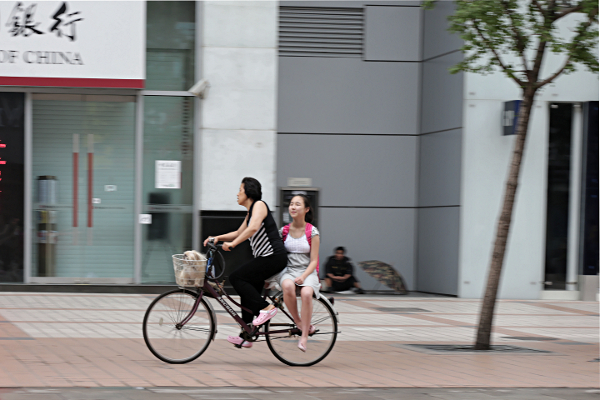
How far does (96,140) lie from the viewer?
44.5 feet

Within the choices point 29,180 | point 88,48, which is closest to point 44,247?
point 29,180

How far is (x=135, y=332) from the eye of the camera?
8.90 m

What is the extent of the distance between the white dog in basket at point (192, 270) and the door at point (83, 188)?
7.20 m

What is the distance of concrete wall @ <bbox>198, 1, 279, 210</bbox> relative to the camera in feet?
45.1

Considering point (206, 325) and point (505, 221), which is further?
point (505, 221)

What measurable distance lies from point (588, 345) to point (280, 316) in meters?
4.27

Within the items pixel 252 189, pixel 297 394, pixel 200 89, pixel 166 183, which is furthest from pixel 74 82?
pixel 297 394

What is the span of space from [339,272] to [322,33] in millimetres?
4706

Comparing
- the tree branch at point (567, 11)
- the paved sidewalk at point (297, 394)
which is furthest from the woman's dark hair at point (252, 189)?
the tree branch at point (567, 11)

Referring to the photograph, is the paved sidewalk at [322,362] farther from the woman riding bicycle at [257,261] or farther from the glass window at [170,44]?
the glass window at [170,44]

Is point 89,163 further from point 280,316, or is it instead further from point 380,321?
point 280,316

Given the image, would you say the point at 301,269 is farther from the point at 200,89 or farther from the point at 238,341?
the point at 200,89

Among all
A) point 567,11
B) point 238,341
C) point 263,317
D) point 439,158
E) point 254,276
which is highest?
point 567,11

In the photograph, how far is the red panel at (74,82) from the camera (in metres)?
12.9
